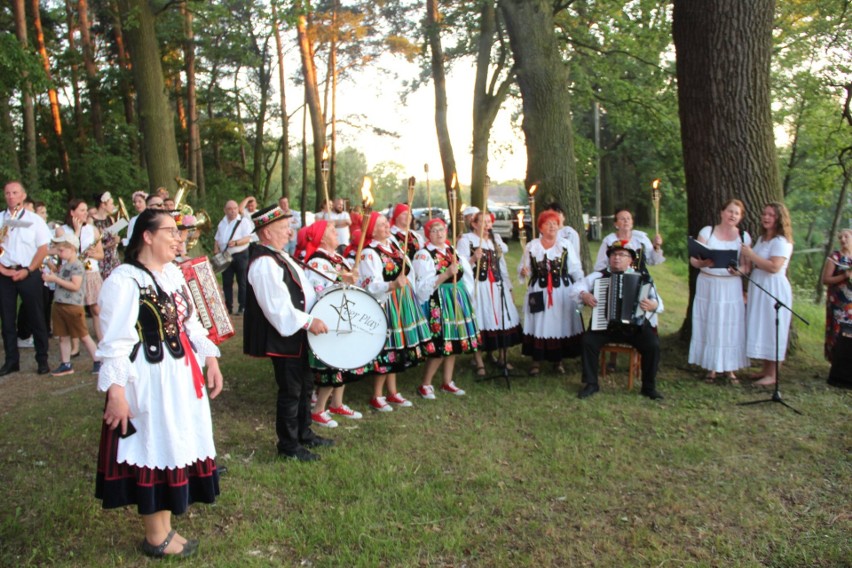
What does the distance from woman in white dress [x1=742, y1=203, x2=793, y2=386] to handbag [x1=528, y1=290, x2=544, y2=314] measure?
2.14 metres

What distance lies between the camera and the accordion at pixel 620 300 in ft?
21.6

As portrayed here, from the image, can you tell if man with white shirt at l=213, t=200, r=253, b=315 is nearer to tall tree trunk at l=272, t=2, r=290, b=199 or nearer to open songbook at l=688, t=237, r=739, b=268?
open songbook at l=688, t=237, r=739, b=268

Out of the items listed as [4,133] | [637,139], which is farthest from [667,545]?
[637,139]

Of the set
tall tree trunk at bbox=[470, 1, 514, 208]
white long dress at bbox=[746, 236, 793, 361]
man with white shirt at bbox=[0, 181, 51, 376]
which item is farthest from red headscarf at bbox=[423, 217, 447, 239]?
tall tree trunk at bbox=[470, 1, 514, 208]

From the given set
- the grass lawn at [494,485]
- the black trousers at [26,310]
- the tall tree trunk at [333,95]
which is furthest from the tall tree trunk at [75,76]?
the grass lawn at [494,485]

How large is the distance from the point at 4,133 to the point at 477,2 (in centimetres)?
1211

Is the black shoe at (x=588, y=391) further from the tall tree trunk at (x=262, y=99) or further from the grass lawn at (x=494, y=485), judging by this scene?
the tall tree trunk at (x=262, y=99)

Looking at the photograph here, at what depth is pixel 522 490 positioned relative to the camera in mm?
4496

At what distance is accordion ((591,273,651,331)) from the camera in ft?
21.6

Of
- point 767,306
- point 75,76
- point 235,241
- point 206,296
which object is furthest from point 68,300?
point 75,76

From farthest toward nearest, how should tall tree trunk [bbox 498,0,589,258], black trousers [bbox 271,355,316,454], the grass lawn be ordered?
tall tree trunk [bbox 498,0,589,258] < black trousers [bbox 271,355,316,454] < the grass lawn

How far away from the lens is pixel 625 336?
673 cm

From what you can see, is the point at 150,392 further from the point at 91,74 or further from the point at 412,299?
the point at 91,74

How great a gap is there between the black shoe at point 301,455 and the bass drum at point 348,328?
689mm
